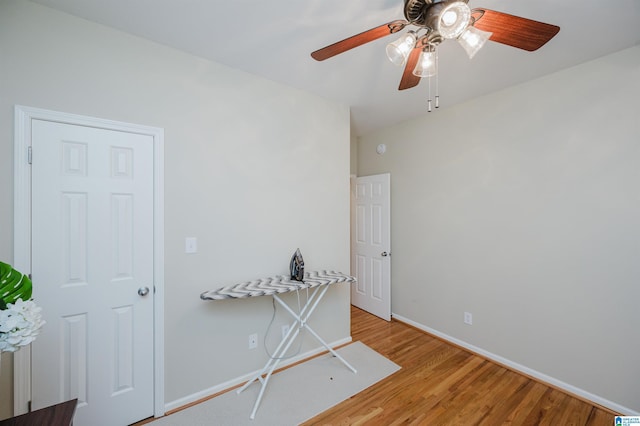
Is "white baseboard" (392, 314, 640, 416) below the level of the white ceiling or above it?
below

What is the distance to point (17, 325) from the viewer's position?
0.84 m

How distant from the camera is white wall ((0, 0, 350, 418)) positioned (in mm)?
1435

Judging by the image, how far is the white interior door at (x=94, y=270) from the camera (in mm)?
1450

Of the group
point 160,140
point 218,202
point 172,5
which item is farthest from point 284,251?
point 172,5

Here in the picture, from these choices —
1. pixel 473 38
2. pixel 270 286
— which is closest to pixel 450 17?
pixel 473 38

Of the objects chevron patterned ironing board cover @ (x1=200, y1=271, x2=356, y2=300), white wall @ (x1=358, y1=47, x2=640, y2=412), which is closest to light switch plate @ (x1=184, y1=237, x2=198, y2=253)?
chevron patterned ironing board cover @ (x1=200, y1=271, x2=356, y2=300)

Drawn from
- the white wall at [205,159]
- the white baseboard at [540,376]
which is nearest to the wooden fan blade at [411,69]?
the white wall at [205,159]

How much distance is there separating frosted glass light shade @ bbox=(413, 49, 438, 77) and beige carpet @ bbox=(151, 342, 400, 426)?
2278 millimetres

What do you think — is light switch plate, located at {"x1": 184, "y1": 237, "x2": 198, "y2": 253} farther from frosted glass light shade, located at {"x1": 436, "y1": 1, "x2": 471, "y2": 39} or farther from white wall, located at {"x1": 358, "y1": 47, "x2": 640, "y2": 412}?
white wall, located at {"x1": 358, "y1": 47, "x2": 640, "y2": 412}

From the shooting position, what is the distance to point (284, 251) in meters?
2.31

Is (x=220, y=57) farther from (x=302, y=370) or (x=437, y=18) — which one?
(x=302, y=370)

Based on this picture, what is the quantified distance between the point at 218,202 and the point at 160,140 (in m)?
0.58

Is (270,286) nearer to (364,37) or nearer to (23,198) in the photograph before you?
(23,198)

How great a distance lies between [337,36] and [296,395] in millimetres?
2624
